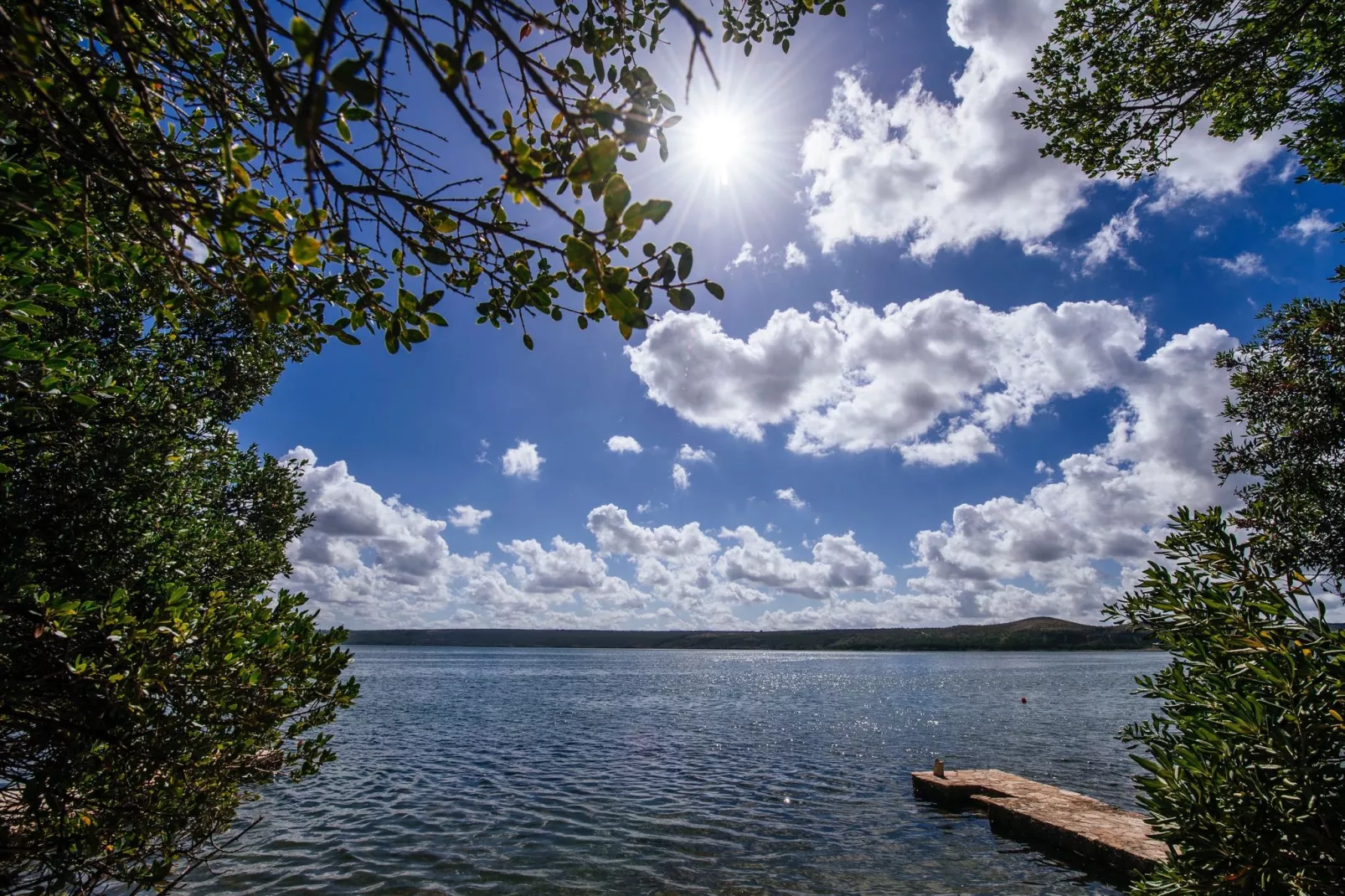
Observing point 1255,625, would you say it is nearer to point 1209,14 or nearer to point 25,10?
point 25,10

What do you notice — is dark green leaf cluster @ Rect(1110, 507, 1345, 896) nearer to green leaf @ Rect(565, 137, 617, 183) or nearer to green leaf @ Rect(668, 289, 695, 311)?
green leaf @ Rect(668, 289, 695, 311)

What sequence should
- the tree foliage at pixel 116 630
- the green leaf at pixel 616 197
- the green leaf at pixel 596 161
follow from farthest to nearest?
1. the tree foliage at pixel 116 630
2. the green leaf at pixel 616 197
3. the green leaf at pixel 596 161

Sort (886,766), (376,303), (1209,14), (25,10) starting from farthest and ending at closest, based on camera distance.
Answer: (886,766)
(1209,14)
(376,303)
(25,10)

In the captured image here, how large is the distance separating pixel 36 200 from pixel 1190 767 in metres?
9.15

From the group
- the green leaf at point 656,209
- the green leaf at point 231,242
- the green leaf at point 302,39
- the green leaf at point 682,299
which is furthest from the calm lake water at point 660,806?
the green leaf at point 302,39

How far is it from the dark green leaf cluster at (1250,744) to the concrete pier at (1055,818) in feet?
30.8

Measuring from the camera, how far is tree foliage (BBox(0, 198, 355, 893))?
514cm

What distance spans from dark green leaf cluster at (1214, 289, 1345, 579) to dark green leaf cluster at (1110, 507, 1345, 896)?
11.0m

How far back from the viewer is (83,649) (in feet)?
18.3

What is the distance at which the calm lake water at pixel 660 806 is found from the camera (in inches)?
599

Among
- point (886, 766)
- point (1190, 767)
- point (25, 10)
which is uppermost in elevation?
point (25, 10)

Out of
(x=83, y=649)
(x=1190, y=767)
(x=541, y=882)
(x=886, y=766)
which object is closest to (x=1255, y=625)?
(x=1190, y=767)

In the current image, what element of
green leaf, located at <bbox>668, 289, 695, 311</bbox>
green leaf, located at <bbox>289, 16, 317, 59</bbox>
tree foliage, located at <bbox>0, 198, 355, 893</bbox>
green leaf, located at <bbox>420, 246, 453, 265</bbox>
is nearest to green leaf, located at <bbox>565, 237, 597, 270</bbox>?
green leaf, located at <bbox>668, 289, 695, 311</bbox>

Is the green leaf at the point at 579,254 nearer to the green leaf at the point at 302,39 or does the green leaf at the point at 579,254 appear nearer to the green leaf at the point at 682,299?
the green leaf at the point at 682,299
